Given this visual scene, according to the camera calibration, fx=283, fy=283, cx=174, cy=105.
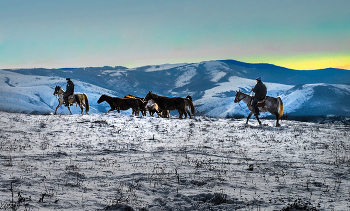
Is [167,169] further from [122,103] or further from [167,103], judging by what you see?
[122,103]

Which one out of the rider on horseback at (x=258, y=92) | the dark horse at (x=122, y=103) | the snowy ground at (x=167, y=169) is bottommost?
the snowy ground at (x=167, y=169)

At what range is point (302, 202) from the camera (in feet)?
19.4

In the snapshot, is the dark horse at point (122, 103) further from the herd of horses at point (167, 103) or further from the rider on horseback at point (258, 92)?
the rider on horseback at point (258, 92)

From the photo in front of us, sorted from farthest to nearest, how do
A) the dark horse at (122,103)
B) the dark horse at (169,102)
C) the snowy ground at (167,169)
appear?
the dark horse at (122,103) < the dark horse at (169,102) < the snowy ground at (167,169)

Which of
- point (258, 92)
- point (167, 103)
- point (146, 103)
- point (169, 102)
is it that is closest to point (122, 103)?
point (146, 103)

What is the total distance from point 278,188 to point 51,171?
20.2 ft

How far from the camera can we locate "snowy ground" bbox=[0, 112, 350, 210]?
5969 mm

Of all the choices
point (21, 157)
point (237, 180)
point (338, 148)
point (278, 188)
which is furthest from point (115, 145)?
point (338, 148)

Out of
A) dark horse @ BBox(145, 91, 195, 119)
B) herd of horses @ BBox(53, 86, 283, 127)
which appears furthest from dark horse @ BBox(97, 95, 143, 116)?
dark horse @ BBox(145, 91, 195, 119)

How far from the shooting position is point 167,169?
8.67m

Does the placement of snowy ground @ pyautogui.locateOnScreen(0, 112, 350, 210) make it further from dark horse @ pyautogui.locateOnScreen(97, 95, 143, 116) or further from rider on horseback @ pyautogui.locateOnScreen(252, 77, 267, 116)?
dark horse @ pyautogui.locateOnScreen(97, 95, 143, 116)

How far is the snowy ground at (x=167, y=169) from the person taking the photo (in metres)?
5.97

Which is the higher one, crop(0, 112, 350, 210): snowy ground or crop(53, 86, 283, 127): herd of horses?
crop(53, 86, 283, 127): herd of horses

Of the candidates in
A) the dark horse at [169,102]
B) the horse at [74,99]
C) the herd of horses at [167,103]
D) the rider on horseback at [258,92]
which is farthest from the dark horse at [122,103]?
the rider on horseback at [258,92]
